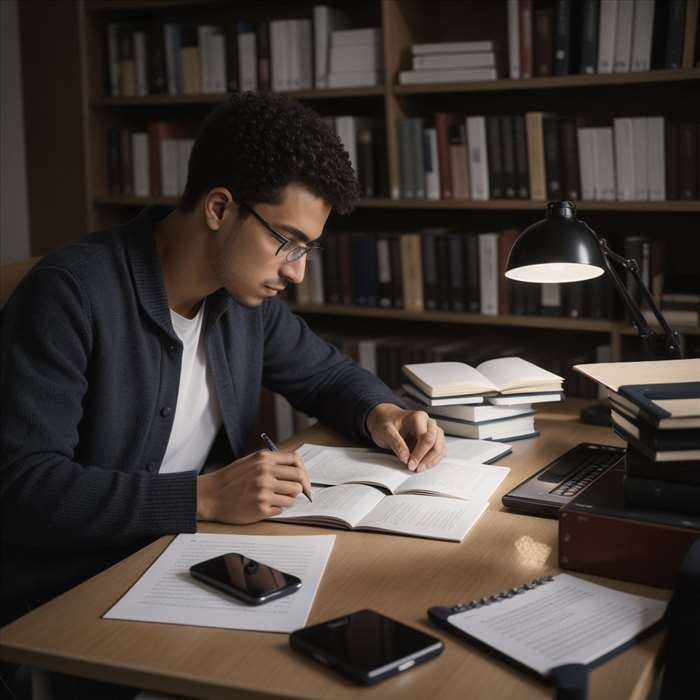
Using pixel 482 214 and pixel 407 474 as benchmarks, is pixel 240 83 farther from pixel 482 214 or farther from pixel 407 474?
pixel 407 474

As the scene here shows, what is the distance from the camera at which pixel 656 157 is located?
273 cm

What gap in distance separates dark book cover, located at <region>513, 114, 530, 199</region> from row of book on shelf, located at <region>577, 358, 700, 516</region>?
163cm

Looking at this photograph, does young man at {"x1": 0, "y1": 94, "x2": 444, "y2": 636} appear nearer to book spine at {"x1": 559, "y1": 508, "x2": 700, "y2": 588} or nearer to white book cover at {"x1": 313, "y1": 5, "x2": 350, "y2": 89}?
book spine at {"x1": 559, "y1": 508, "x2": 700, "y2": 588}

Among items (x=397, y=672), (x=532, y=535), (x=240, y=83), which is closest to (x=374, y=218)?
(x=240, y=83)

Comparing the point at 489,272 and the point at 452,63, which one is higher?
the point at 452,63

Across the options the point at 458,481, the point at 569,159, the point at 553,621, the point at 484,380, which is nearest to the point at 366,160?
the point at 569,159

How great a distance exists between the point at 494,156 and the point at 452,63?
0.32 m

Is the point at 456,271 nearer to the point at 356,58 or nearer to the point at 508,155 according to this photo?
the point at 508,155

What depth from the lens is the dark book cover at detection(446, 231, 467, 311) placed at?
10.0ft

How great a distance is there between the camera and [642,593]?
1.17 m

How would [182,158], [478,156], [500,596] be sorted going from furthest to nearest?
[182,158], [478,156], [500,596]

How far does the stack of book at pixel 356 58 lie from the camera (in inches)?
120

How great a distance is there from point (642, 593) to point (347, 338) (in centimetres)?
224

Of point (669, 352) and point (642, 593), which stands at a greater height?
point (669, 352)
